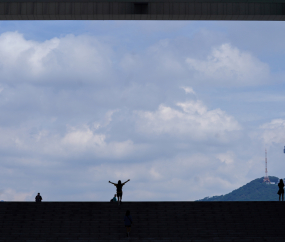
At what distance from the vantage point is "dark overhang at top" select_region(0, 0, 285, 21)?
27.4 meters

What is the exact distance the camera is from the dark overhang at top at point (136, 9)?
2736 cm

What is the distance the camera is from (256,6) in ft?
91.4

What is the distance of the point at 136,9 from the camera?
2736 cm
